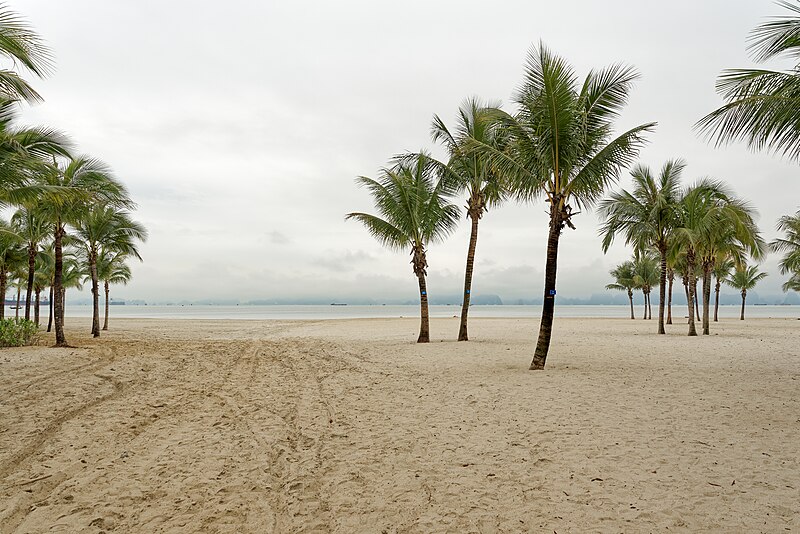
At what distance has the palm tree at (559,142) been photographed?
358 inches

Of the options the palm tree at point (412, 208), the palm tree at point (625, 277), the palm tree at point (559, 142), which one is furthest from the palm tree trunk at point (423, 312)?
the palm tree at point (625, 277)

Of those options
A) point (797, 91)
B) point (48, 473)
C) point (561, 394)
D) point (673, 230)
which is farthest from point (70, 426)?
point (673, 230)

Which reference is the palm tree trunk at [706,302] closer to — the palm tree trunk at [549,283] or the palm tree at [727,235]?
the palm tree at [727,235]

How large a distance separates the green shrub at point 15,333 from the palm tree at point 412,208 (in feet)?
35.1

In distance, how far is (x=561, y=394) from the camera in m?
7.12

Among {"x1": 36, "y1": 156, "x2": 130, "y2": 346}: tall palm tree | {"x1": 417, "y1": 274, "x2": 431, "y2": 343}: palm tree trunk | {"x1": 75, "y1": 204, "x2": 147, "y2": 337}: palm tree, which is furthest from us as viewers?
{"x1": 75, "y1": 204, "x2": 147, "y2": 337}: palm tree

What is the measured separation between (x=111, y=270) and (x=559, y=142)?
28.5 m

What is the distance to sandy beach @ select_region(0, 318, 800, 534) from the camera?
3.44 m

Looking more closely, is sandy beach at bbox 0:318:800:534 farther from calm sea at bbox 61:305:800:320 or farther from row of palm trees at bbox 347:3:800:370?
calm sea at bbox 61:305:800:320

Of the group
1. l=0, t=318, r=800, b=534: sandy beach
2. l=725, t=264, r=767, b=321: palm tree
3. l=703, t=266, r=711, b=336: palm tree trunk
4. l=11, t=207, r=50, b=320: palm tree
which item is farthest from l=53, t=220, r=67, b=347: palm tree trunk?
l=725, t=264, r=767, b=321: palm tree

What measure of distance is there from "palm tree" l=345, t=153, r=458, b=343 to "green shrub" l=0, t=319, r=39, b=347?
35.1ft

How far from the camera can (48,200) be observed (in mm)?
12367

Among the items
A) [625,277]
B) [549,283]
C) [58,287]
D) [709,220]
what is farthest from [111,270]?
[625,277]

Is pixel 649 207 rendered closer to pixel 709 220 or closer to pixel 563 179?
pixel 709 220
